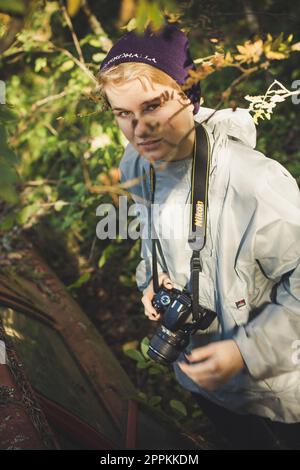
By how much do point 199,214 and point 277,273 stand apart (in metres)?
0.38

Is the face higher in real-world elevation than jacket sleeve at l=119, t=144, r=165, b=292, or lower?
higher

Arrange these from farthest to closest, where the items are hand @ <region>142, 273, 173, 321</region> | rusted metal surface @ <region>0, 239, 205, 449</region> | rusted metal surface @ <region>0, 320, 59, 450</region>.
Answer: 1. hand @ <region>142, 273, 173, 321</region>
2. rusted metal surface @ <region>0, 239, 205, 449</region>
3. rusted metal surface @ <region>0, 320, 59, 450</region>

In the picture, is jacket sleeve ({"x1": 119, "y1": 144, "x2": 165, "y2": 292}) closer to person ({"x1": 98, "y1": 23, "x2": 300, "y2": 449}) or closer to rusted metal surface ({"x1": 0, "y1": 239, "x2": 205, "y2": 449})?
person ({"x1": 98, "y1": 23, "x2": 300, "y2": 449})

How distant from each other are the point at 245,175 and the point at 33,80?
200 inches

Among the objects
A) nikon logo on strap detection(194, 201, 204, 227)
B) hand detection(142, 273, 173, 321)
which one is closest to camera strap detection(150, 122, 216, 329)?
nikon logo on strap detection(194, 201, 204, 227)

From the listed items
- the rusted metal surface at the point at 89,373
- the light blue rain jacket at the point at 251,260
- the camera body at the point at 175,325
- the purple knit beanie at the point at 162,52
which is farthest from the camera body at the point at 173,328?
the purple knit beanie at the point at 162,52

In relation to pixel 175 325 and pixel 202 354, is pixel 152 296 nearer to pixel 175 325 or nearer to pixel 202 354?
pixel 175 325

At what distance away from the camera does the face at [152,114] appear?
145cm

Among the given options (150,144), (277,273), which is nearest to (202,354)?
(277,273)

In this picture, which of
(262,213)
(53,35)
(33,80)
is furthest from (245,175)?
(33,80)

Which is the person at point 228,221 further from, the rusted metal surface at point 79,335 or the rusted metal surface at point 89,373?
the rusted metal surface at point 79,335

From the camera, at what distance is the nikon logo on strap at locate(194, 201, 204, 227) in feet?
5.14

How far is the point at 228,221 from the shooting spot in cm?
153
